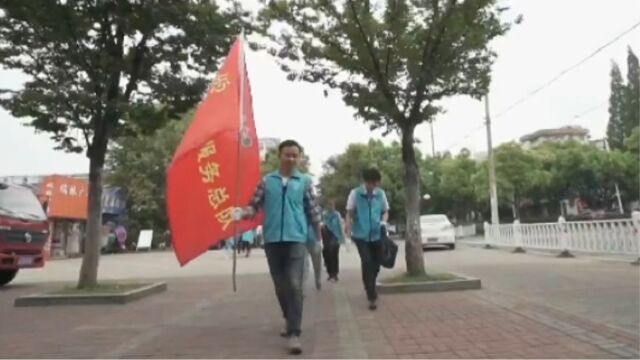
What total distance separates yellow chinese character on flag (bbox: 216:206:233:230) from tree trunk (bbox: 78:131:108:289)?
19.1 feet

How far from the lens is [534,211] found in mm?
66875

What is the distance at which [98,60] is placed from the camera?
1118 centimetres

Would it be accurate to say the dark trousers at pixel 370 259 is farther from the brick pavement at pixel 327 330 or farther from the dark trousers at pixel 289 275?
the dark trousers at pixel 289 275

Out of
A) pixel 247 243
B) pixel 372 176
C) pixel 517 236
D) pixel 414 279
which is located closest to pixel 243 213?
pixel 372 176

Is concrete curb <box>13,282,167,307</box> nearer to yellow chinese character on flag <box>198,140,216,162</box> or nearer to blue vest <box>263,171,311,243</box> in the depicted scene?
yellow chinese character on flag <box>198,140,216,162</box>

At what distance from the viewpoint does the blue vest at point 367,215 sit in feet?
27.5

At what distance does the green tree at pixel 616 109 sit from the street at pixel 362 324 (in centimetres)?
6795

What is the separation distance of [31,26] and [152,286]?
4713 mm

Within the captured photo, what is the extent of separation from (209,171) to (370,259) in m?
2.98

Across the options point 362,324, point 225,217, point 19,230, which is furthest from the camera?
point 19,230

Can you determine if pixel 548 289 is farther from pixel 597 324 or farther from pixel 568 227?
pixel 568 227

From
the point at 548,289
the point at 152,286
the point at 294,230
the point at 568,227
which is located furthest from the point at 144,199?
the point at 294,230

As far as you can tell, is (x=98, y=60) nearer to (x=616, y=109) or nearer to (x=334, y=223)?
(x=334, y=223)

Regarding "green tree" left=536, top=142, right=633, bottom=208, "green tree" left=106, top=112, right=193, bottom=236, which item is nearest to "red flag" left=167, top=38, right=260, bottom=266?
"green tree" left=106, top=112, right=193, bottom=236
